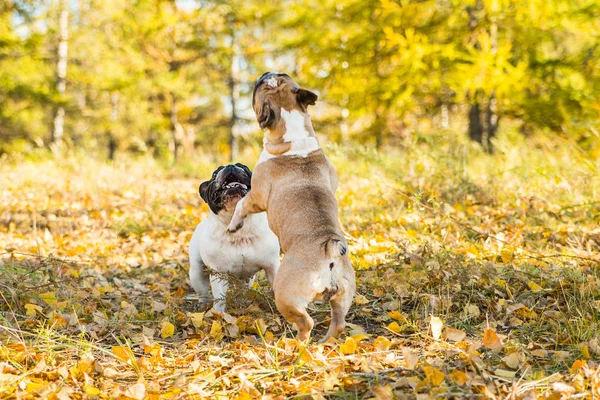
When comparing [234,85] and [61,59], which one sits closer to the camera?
[234,85]

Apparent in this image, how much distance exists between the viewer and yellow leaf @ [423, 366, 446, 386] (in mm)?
2458

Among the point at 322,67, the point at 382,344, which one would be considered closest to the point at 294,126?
the point at 382,344

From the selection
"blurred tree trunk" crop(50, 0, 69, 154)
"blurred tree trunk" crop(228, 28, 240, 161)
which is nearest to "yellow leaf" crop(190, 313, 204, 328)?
"blurred tree trunk" crop(228, 28, 240, 161)

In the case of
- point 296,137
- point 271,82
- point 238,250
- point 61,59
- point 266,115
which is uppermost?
point 61,59

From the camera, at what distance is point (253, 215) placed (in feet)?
12.7

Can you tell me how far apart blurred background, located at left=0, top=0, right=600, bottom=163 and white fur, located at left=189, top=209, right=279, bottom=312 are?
313cm

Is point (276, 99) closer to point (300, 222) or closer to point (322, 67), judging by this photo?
point (300, 222)

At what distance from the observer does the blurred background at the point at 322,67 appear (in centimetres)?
975

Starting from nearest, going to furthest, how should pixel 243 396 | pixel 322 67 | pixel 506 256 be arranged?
pixel 243 396
pixel 506 256
pixel 322 67

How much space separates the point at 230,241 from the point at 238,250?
0.28ft

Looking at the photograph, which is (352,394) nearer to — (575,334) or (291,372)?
(291,372)

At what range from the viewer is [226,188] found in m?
3.89

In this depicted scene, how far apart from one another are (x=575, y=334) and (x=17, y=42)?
50.4 ft

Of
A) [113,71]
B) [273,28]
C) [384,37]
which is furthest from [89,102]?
[384,37]
